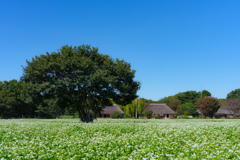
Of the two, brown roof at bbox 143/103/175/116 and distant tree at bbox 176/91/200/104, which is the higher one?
distant tree at bbox 176/91/200/104

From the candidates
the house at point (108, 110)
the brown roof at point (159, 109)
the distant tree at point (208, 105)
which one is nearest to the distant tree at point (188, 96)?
the brown roof at point (159, 109)

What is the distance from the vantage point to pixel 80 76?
2892 cm

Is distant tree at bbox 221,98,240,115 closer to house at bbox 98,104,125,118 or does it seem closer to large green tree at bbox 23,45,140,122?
house at bbox 98,104,125,118

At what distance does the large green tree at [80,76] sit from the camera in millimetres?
29531

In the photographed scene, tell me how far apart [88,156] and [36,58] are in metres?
28.2

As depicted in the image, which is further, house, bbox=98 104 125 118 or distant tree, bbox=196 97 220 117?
house, bbox=98 104 125 118

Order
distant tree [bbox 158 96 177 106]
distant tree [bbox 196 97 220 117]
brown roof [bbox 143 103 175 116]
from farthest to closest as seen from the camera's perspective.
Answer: distant tree [bbox 158 96 177 106] < brown roof [bbox 143 103 175 116] < distant tree [bbox 196 97 220 117]

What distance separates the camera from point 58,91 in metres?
32.8

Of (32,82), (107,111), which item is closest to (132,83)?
(32,82)

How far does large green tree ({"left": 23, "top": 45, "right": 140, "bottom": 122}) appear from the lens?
29531 millimetres

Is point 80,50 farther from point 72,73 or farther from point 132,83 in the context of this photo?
point 132,83

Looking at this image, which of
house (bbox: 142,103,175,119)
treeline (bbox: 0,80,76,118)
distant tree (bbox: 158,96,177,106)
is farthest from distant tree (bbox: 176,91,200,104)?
treeline (bbox: 0,80,76,118)

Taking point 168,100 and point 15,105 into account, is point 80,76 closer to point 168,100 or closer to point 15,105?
point 15,105

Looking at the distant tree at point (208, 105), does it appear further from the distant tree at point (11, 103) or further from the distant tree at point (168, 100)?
the distant tree at point (11, 103)
